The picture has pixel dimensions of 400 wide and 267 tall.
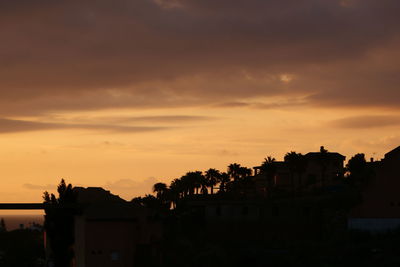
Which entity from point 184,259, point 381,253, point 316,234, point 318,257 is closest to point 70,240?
point 184,259

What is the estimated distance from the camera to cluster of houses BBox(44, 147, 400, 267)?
85.8m

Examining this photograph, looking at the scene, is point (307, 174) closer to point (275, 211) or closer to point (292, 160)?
point (292, 160)

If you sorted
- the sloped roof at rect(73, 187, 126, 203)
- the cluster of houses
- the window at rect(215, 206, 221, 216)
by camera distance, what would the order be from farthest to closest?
the window at rect(215, 206, 221, 216) → the sloped roof at rect(73, 187, 126, 203) → the cluster of houses

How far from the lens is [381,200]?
95.6 m

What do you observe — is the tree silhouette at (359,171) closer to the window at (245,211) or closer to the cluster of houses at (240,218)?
the cluster of houses at (240,218)

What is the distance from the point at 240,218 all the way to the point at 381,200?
2023 centimetres

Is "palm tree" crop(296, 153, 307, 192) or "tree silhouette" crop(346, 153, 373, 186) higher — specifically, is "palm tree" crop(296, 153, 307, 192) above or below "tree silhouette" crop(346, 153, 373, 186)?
above

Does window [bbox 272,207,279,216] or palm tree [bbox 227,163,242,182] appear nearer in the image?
window [bbox 272,207,279,216]

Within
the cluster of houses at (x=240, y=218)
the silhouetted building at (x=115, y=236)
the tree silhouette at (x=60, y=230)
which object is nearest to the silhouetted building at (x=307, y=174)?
the cluster of houses at (x=240, y=218)

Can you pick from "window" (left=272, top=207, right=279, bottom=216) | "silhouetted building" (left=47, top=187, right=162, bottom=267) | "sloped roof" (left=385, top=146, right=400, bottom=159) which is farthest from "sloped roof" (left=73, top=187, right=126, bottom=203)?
"sloped roof" (left=385, top=146, right=400, bottom=159)

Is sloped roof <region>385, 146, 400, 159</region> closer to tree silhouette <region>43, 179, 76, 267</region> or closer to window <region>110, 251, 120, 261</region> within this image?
window <region>110, 251, 120, 261</region>

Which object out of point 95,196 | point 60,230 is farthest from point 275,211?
point 60,230

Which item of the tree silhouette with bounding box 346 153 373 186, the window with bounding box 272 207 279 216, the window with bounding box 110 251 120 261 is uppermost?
the tree silhouette with bounding box 346 153 373 186

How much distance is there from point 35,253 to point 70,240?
3629 centimetres
